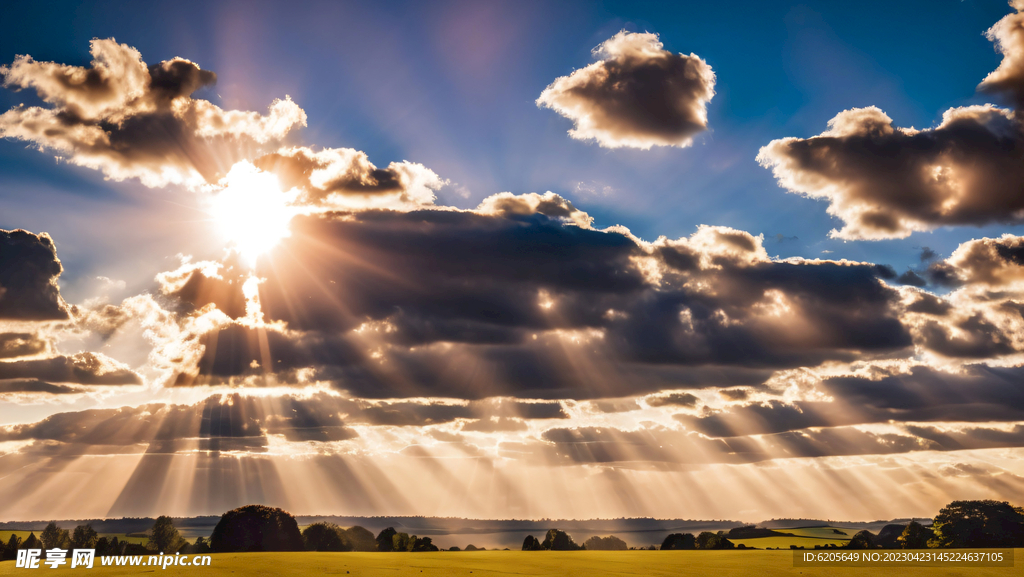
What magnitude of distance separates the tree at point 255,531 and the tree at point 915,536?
163 metres

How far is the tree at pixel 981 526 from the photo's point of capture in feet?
541

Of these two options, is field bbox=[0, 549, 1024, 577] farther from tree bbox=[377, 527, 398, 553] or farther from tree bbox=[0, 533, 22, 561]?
tree bbox=[0, 533, 22, 561]

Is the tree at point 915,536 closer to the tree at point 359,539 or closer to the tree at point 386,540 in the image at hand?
the tree at point 386,540

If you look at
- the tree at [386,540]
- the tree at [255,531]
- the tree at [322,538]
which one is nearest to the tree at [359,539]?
the tree at [386,540]

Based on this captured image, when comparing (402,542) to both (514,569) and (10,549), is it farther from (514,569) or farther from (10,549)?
(514,569)

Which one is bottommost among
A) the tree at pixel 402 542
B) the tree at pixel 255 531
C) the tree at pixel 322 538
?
the tree at pixel 402 542

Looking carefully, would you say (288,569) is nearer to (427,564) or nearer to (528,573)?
(427,564)

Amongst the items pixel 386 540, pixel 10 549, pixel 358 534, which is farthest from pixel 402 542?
pixel 10 549

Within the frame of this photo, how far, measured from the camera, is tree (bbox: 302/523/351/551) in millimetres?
164500

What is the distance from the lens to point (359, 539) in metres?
183

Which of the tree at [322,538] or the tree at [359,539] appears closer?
the tree at [322,538]

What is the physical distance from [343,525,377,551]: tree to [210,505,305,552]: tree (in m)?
24.6

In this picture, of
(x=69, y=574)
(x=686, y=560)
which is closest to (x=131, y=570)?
(x=69, y=574)

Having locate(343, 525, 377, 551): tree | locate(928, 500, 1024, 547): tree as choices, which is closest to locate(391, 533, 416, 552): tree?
locate(343, 525, 377, 551): tree
